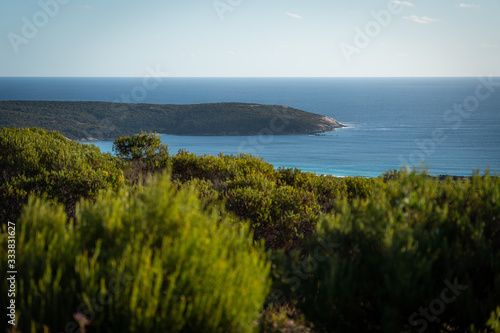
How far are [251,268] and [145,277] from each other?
935mm

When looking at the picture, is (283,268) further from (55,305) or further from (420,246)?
(55,305)

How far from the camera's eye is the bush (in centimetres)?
309

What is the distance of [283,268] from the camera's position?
5.14m

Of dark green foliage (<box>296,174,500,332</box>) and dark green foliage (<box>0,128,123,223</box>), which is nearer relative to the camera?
dark green foliage (<box>296,174,500,332</box>)

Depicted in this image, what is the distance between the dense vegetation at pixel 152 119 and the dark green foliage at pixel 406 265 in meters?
72.1

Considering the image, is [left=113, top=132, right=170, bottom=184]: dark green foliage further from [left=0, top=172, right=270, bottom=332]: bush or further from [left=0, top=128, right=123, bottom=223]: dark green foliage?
[left=0, top=172, right=270, bottom=332]: bush

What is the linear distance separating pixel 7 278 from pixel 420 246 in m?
4.05

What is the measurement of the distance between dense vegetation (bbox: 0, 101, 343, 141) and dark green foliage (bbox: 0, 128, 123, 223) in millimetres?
63379

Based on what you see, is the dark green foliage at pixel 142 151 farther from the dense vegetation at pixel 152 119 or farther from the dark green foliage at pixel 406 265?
the dense vegetation at pixel 152 119

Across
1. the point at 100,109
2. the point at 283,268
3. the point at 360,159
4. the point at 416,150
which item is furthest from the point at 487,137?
the point at 283,268

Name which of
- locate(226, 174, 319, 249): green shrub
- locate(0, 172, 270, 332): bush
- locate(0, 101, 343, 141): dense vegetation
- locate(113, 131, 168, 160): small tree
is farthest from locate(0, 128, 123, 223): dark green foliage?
locate(0, 101, 343, 141): dense vegetation

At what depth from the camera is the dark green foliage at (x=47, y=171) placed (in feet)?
27.0

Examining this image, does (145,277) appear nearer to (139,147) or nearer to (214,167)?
(214,167)

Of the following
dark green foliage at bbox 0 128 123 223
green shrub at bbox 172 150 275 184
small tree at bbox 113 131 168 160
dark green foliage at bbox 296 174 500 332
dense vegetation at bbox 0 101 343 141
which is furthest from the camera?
dense vegetation at bbox 0 101 343 141
